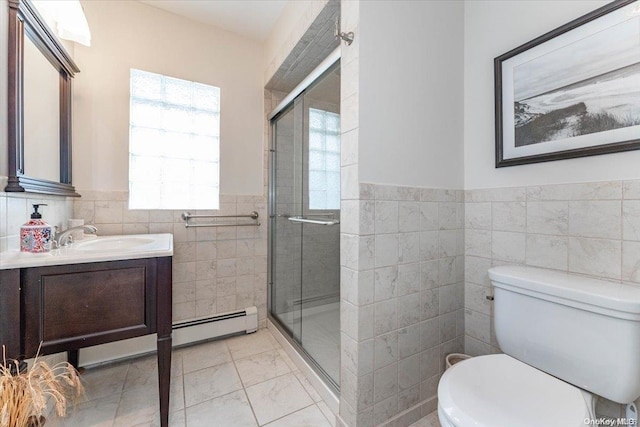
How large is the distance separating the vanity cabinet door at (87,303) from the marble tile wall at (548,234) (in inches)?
63.7

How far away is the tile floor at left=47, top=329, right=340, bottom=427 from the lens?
1308 mm

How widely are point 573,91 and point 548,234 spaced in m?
0.60

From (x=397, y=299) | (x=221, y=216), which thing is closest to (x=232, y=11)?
(x=221, y=216)

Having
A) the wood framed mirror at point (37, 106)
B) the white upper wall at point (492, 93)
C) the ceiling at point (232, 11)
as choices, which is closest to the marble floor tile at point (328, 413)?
the white upper wall at point (492, 93)

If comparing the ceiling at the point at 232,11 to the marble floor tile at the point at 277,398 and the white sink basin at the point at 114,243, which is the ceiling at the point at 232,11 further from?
the marble floor tile at the point at 277,398

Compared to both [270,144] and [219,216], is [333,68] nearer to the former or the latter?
[270,144]

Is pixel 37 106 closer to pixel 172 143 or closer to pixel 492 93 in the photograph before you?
pixel 172 143

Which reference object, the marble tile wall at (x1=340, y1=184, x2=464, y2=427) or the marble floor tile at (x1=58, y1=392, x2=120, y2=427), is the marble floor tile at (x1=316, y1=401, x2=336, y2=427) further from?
the marble floor tile at (x1=58, y1=392, x2=120, y2=427)

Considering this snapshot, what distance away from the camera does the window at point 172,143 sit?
1851 mm

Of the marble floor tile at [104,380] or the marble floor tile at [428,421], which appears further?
the marble floor tile at [104,380]

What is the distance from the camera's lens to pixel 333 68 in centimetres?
141

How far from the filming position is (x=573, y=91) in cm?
110

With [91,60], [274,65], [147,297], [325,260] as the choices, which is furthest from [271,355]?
[91,60]

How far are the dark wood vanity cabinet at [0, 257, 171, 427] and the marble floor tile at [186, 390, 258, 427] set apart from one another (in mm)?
152
